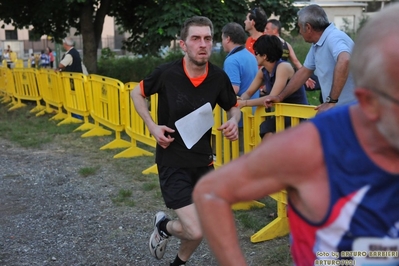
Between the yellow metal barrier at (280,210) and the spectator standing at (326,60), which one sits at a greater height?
the spectator standing at (326,60)

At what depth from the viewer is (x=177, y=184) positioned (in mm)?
4352

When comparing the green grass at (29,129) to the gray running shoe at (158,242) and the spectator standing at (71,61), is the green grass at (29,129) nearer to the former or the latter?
the spectator standing at (71,61)

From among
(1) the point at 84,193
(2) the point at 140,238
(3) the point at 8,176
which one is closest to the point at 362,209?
(2) the point at 140,238

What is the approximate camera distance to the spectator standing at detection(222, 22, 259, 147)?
634cm

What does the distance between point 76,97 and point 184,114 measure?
828cm

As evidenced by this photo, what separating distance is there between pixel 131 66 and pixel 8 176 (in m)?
12.3

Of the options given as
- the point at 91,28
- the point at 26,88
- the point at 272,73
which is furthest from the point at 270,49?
the point at 91,28

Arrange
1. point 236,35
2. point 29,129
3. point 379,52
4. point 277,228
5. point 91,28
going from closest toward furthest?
point 379,52 < point 277,228 < point 236,35 < point 29,129 < point 91,28

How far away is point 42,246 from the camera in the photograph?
551 cm

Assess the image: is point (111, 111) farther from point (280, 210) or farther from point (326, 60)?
point (326, 60)

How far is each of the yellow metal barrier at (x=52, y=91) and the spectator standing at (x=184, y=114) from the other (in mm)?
9319

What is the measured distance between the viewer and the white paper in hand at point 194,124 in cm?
436

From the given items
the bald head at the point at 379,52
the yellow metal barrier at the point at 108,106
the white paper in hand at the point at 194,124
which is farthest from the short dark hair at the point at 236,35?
the bald head at the point at 379,52

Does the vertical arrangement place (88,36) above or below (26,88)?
above
